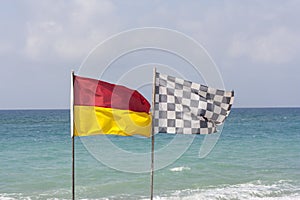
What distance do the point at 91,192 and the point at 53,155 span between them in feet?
31.4

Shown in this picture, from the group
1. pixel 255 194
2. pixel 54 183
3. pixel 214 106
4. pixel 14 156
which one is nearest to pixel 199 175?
pixel 255 194

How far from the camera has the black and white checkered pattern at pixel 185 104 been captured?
8.20 m

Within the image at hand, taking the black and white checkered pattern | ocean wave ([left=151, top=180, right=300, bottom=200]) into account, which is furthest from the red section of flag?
ocean wave ([left=151, top=180, right=300, bottom=200])

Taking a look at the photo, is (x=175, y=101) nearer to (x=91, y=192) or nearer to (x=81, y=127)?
(x=81, y=127)

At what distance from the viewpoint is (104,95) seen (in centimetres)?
802

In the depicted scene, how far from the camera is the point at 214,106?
8227mm

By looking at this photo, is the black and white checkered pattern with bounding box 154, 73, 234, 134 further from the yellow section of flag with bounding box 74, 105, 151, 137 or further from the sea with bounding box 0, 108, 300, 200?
the sea with bounding box 0, 108, 300, 200

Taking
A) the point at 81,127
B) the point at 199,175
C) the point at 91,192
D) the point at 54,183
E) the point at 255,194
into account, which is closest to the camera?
the point at 81,127

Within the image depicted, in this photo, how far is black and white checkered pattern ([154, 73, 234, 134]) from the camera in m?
8.20

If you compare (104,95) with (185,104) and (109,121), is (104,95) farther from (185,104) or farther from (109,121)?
(185,104)

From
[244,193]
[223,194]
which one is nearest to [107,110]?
[223,194]

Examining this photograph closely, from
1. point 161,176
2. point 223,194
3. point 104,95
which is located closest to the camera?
point 104,95

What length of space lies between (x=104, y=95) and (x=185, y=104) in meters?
1.57

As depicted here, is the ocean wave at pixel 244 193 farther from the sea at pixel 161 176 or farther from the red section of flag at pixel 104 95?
the red section of flag at pixel 104 95
